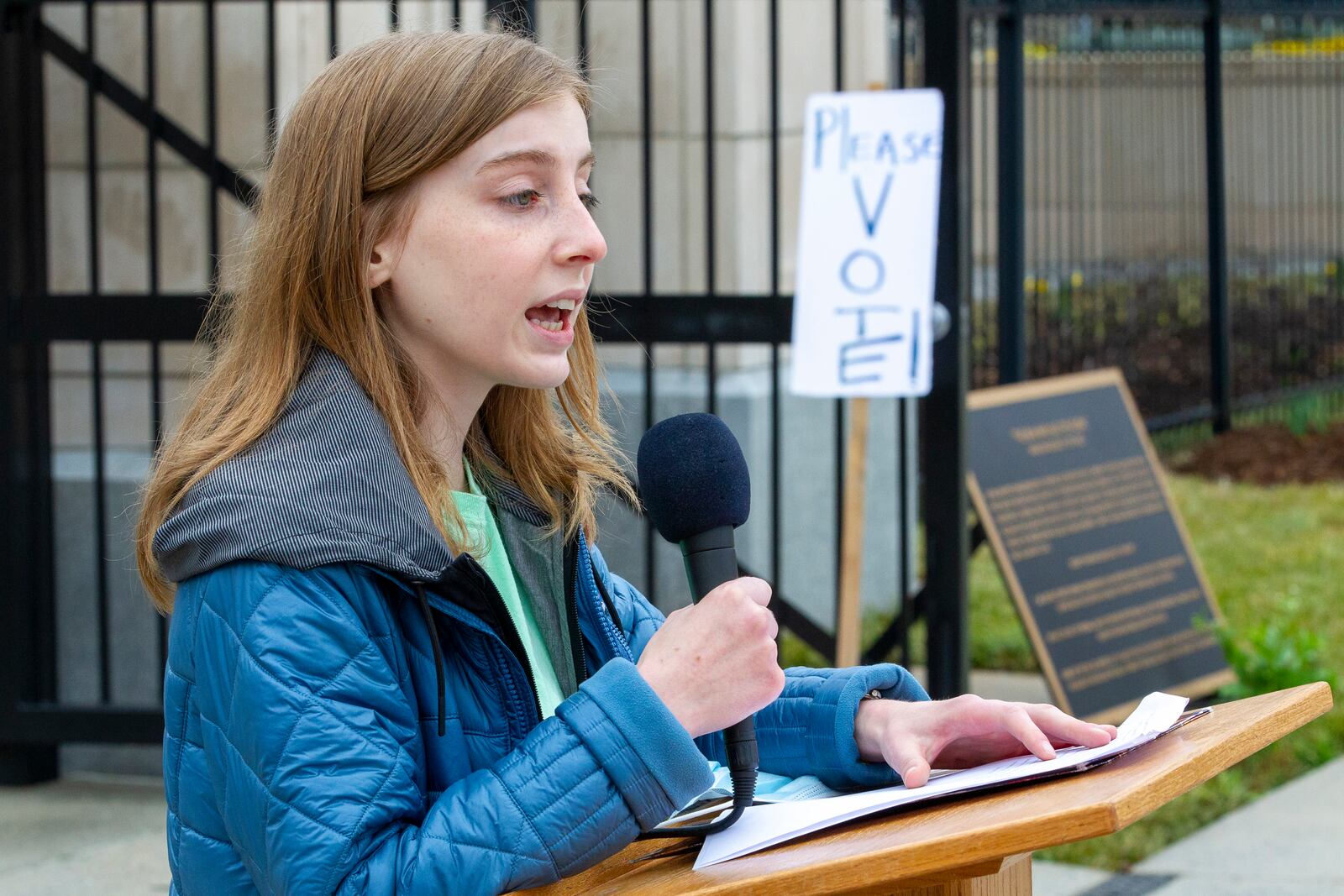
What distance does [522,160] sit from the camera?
164cm

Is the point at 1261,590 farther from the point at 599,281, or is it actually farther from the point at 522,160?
the point at 522,160

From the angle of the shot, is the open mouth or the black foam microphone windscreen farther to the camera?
the open mouth

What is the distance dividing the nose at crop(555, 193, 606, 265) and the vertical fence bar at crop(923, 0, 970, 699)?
2831mm

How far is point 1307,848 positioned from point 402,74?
139 inches

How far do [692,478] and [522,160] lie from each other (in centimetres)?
37

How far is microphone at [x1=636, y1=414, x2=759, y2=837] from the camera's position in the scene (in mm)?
1528

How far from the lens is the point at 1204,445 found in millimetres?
11164

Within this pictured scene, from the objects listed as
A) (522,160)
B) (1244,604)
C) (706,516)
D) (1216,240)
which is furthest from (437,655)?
(1216,240)

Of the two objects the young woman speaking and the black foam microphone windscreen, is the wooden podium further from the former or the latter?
the black foam microphone windscreen

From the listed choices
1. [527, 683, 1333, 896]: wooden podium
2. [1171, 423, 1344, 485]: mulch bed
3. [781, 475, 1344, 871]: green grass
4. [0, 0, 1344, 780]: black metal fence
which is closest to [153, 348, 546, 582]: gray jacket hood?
[527, 683, 1333, 896]: wooden podium

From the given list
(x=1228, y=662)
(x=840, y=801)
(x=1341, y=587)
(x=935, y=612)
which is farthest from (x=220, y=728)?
(x=1341, y=587)

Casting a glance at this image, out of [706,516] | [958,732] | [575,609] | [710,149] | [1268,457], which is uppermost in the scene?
[710,149]

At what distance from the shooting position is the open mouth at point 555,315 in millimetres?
1684

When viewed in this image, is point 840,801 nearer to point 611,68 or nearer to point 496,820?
point 496,820
